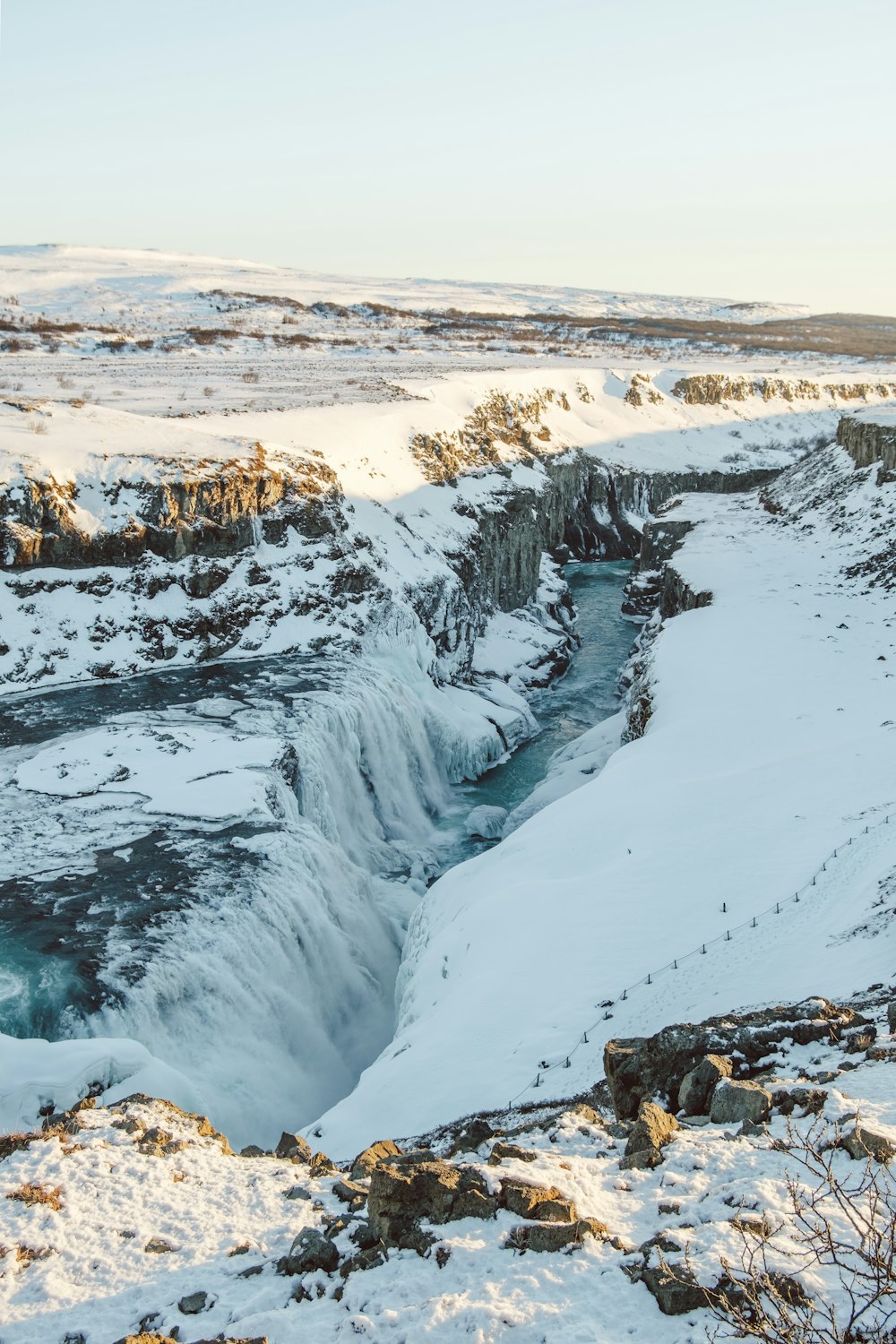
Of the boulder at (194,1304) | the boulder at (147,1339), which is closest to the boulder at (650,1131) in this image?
the boulder at (194,1304)

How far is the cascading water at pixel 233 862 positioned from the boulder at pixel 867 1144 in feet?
28.1

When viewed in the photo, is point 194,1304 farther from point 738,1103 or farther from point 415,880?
point 415,880

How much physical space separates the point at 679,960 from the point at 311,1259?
7135 millimetres

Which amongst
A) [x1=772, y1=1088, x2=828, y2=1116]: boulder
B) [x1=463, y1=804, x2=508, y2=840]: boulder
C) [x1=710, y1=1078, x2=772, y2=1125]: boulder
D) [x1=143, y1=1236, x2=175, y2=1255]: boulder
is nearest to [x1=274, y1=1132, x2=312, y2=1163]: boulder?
[x1=143, y1=1236, x2=175, y2=1255]: boulder

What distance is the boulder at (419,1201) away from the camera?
288 inches

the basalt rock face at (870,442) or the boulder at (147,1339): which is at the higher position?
the basalt rock face at (870,442)

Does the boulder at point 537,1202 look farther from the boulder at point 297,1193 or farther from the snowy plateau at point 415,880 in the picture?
the boulder at point 297,1193

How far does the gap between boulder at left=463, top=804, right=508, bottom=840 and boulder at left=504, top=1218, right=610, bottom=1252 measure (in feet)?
65.7

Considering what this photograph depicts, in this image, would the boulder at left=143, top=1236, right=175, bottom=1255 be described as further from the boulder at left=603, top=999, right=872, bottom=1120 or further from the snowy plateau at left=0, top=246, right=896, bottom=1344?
the boulder at left=603, top=999, right=872, bottom=1120

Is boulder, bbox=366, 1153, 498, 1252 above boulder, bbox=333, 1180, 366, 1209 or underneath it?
above

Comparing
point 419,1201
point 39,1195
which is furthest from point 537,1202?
point 39,1195

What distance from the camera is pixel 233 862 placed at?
753 inches

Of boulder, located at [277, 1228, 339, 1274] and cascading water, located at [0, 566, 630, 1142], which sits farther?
cascading water, located at [0, 566, 630, 1142]

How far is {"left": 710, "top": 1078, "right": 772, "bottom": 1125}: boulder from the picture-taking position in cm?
823
